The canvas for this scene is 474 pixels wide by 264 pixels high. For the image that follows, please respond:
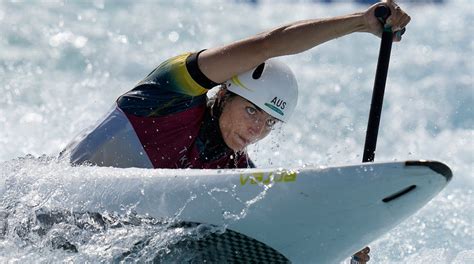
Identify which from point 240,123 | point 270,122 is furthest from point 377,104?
point 240,123

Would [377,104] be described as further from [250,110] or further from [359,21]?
[250,110]

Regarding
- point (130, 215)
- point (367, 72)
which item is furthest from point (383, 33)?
point (367, 72)

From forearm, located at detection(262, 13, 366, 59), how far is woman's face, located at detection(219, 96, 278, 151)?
0.36m

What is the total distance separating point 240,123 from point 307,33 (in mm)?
551

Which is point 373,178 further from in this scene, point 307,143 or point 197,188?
point 307,143

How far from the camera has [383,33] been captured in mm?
3691

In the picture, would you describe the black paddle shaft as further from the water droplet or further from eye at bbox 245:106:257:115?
the water droplet

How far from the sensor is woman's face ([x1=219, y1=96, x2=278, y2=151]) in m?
3.88

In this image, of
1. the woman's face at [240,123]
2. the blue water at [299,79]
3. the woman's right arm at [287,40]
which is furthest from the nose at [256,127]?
the blue water at [299,79]

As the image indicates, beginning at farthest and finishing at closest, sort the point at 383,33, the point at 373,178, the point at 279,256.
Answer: the point at 383,33, the point at 279,256, the point at 373,178

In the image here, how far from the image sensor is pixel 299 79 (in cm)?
923

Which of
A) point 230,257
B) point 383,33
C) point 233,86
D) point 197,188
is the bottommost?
point 230,257

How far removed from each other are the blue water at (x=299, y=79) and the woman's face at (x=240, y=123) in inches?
80.4

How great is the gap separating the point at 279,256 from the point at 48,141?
5.10 metres
